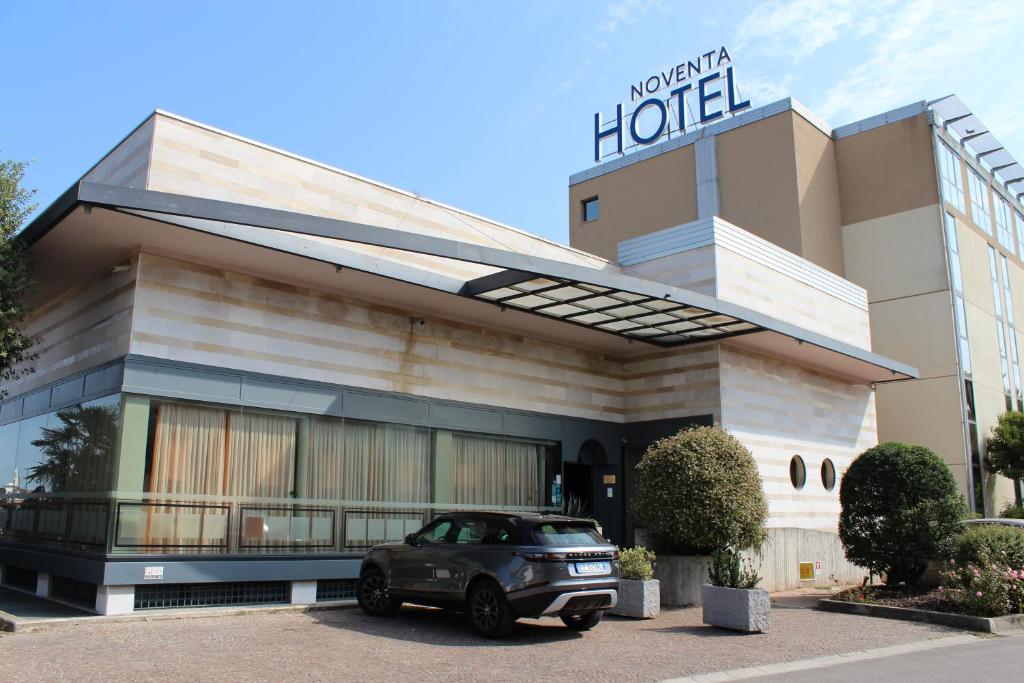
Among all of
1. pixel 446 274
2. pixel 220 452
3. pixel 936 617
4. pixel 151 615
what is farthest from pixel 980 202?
pixel 151 615

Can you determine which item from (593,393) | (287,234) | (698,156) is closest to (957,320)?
(698,156)

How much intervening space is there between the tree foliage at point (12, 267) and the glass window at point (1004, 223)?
3410 cm

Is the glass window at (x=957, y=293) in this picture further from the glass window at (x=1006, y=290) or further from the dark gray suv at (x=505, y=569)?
the dark gray suv at (x=505, y=569)

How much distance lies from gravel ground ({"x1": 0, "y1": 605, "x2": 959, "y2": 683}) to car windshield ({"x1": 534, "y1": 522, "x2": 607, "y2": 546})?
1.13 m

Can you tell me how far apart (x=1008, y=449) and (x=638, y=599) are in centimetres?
2147

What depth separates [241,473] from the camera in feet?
40.1

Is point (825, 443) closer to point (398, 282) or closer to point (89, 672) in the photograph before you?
point (398, 282)

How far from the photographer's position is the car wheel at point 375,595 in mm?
11281

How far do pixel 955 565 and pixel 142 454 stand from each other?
11841mm

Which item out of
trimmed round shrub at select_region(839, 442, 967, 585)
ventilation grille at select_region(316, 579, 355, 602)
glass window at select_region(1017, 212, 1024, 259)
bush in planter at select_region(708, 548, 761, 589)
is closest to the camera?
bush in planter at select_region(708, 548, 761, 589)

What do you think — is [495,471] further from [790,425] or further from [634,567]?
[790,425]

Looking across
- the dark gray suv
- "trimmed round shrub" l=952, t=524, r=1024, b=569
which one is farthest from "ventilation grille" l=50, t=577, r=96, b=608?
"trimmed round shrub" l=952, t=524, r=1024, b=569

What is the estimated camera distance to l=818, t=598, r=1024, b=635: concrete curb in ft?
37.8

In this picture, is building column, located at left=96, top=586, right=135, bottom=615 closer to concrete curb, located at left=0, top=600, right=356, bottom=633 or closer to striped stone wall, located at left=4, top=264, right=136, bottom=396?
concrete curb, located at left=0, top=600, right=356, bottom=633
